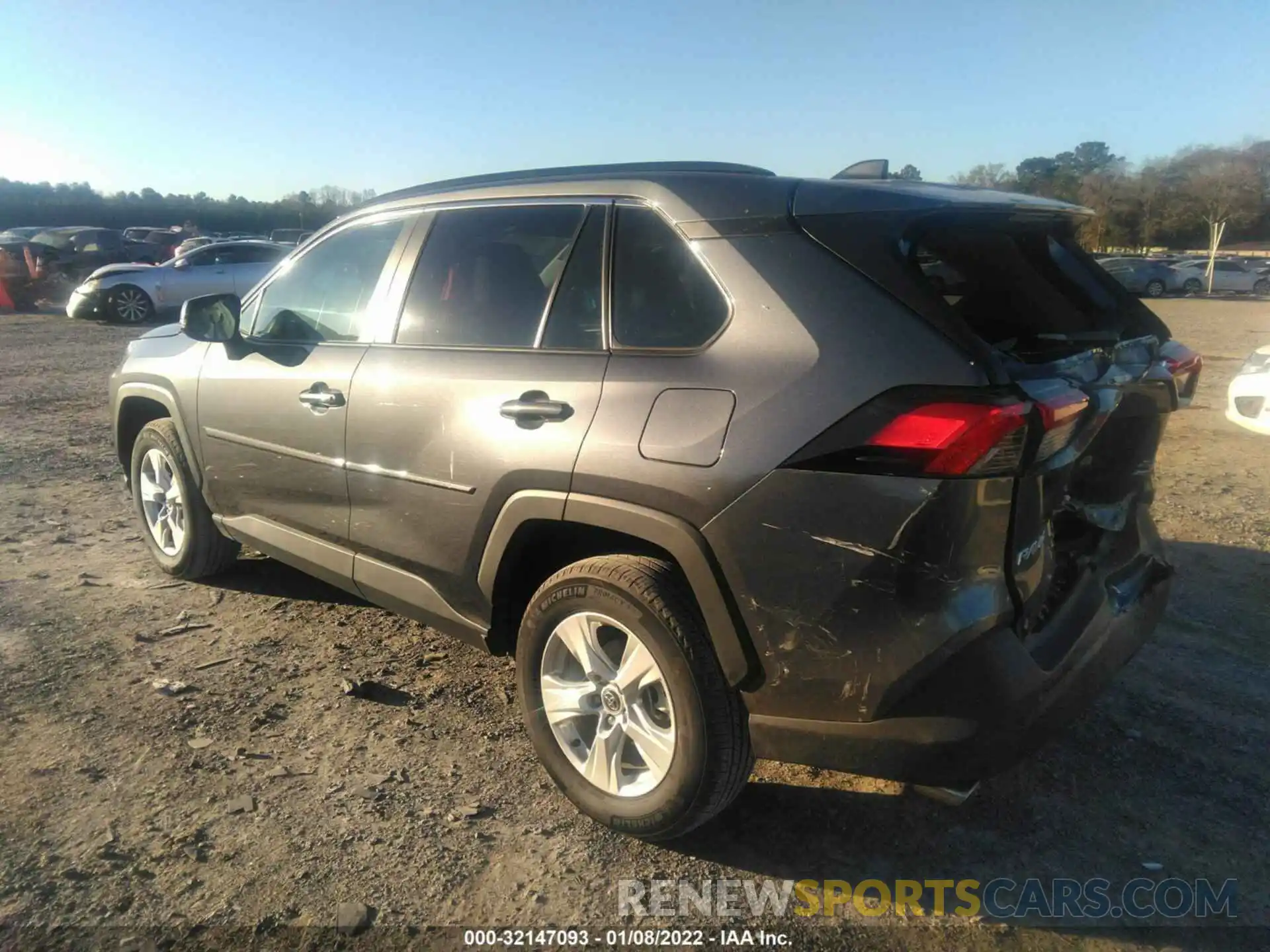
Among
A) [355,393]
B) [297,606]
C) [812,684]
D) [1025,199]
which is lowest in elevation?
[297,606]

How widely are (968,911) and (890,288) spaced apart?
1.64 m

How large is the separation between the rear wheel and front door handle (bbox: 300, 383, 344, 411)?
17264mm

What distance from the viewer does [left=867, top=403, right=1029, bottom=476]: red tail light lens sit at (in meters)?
2.13

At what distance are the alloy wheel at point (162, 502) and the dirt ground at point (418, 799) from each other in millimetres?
382

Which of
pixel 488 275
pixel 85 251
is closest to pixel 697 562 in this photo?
pixel 488 275

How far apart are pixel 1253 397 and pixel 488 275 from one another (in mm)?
5452

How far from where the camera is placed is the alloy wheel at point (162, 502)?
4695mm

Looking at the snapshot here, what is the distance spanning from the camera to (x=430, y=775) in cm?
311

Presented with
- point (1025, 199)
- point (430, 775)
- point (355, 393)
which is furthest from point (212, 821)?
point (1025, 199)

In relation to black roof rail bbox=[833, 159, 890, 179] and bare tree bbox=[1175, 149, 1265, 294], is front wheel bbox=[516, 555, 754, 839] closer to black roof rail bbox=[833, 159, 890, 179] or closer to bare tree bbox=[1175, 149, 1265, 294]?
black roof rail bbox=[833, 159, 890, 179]

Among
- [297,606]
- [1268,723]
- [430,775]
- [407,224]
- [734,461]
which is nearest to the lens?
[734,461]

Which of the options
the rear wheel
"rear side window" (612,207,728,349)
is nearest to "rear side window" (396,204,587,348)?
"rear side window" (612,207,728,349)

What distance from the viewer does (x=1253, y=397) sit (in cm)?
625

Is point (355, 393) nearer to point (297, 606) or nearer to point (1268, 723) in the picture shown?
point (297, 606)
